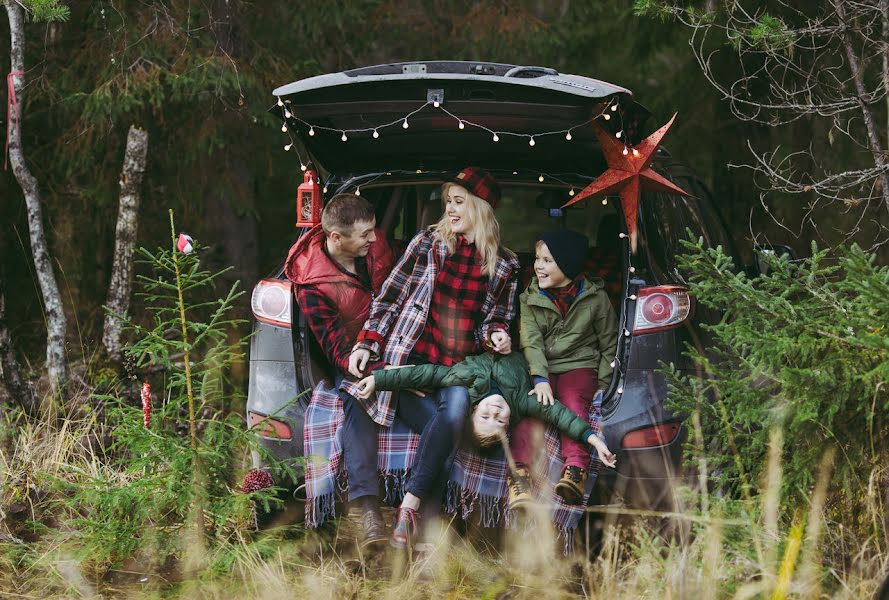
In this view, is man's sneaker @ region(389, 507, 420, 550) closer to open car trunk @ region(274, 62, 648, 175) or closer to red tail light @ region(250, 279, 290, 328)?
red tail light @ region(250, 279, 290, 328)

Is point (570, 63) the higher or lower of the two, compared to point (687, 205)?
higher

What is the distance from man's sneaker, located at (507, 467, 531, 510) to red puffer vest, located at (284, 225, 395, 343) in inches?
39.8

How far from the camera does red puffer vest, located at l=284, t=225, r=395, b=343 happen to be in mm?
4750

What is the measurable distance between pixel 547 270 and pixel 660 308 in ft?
2.02

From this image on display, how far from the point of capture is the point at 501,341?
468 centimetres

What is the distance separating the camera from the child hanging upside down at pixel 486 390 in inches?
177

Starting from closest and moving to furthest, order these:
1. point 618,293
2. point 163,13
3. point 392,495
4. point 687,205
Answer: point 392,495 → point 618,293 → point 687,205 → point 163,13

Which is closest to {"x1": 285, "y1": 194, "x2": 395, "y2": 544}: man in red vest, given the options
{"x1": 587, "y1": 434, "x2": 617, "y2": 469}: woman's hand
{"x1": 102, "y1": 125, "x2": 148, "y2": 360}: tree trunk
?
{"x1": 587, "y1": 434, "x2": 617, "y2": 469}: woman's hand

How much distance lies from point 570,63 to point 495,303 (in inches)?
261

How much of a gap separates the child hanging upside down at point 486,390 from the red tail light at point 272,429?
362 mm

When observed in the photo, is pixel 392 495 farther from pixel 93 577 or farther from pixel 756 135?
pixel 756 135

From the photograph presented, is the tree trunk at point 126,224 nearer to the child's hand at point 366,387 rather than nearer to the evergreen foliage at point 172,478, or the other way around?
the evergreen foliage at point 172,478

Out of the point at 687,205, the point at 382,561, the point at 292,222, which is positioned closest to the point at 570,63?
the point at 292,222

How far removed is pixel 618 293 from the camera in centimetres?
530
